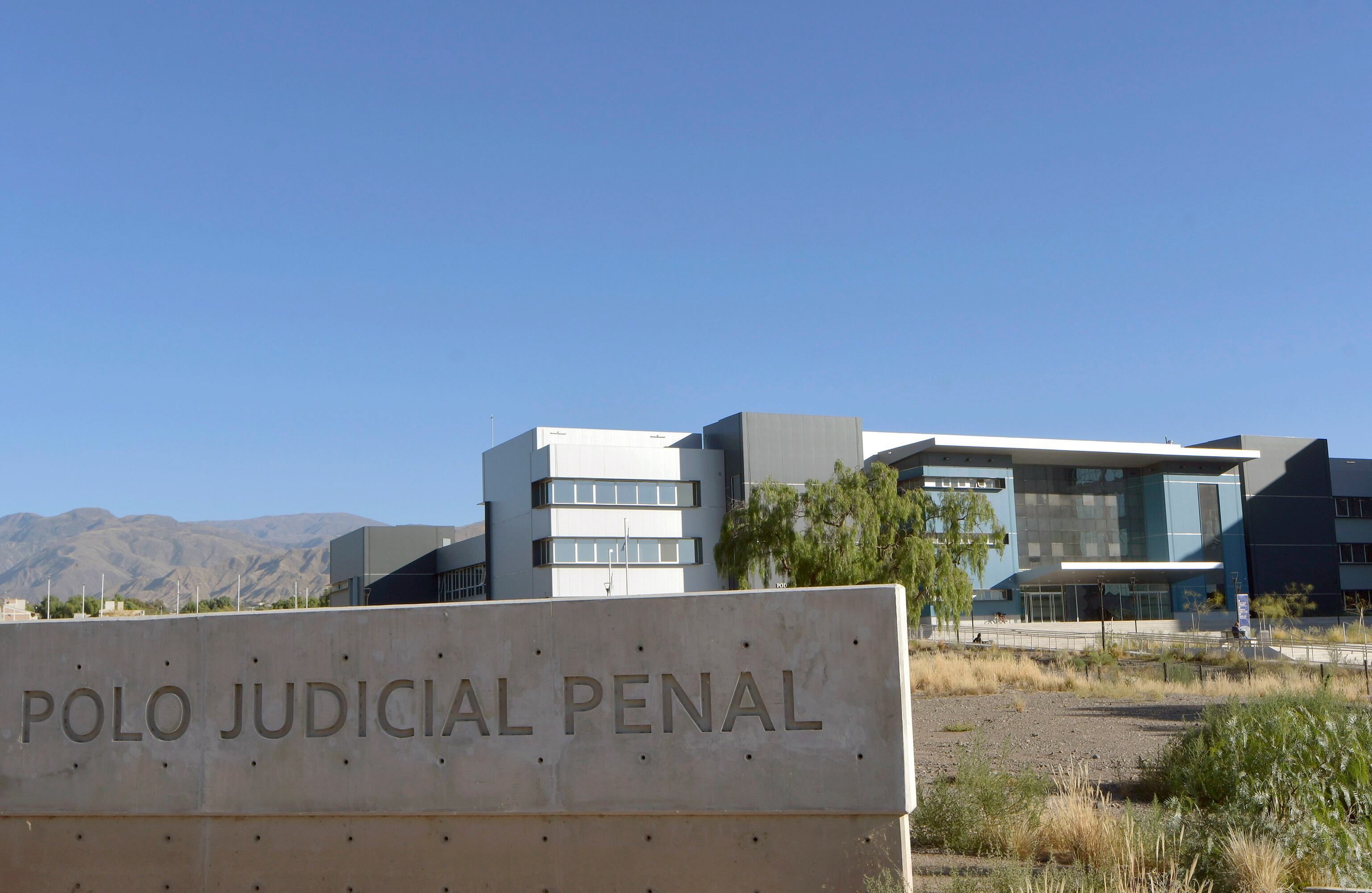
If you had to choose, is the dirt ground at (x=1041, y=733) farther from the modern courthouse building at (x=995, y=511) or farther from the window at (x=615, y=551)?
the window at (x=615, y=551)

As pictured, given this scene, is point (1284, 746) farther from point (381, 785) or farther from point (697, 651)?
point (381, 785)

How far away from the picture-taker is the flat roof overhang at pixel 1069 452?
73.7m

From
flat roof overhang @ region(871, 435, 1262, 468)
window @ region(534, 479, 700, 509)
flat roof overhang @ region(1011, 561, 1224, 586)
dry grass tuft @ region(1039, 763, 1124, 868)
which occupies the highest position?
flat roof overhang @ region(871, 435, 1262, 468)

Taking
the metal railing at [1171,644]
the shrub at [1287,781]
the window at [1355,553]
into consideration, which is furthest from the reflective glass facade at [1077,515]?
the shrub at [1287,781]

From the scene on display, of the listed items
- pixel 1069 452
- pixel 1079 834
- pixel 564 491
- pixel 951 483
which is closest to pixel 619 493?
pixel 564 491

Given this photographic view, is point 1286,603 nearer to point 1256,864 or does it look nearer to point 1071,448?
point 1071,448

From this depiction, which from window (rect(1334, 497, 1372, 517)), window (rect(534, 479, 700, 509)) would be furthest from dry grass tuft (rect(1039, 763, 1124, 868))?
window (rect(1334, 497, 1372, 517))

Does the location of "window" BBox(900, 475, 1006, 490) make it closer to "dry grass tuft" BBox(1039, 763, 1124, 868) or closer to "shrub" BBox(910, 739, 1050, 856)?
"shrub" BBox(910, 739, 1050, 856)

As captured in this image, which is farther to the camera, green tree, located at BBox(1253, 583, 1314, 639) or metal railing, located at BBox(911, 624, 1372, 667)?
green tree, located at BBox(1253, 583, 1314, 639)

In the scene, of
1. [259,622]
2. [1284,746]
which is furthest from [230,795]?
[1284,746]

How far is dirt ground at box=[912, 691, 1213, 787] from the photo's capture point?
14.1m

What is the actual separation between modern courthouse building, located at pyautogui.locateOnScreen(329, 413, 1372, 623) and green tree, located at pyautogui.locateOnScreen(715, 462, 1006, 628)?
9.60m

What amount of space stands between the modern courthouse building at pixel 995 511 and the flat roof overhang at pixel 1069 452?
14 cm

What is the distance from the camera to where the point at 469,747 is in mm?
7172
